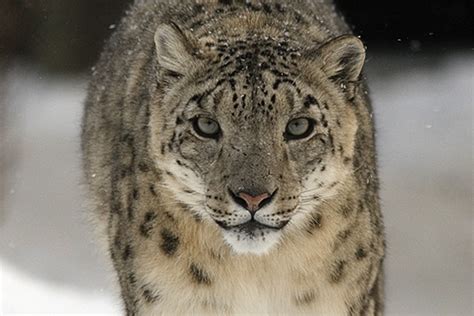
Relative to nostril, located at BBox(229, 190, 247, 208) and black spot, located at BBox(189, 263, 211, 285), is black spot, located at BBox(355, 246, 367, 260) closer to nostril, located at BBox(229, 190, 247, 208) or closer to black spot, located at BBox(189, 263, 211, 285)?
black spot, located at BBox(189, 263, 211, 285)

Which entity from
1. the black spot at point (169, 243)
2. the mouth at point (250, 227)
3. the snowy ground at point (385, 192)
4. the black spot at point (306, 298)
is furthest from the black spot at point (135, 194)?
the snowy ground at point (385, 192)

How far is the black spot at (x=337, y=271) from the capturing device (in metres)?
6.31

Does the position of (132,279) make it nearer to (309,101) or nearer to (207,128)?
(207,128)

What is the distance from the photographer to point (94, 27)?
17141mm

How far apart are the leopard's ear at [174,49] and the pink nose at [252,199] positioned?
2.57 feet

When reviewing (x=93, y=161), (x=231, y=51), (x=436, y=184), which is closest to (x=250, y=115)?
(x=231, y=51)

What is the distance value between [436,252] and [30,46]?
7.00 m

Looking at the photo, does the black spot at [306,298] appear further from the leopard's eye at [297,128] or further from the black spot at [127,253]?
the leopard's eye at [297,128]

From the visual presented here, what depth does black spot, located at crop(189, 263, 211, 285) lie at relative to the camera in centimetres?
624

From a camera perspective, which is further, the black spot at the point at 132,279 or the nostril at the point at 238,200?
the black spot at the point at 132,279

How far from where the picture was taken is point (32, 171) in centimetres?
1425

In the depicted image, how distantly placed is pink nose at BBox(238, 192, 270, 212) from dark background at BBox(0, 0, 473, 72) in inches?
454

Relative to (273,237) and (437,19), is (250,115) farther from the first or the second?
(437,19)

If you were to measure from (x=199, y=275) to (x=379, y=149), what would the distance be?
541cm
